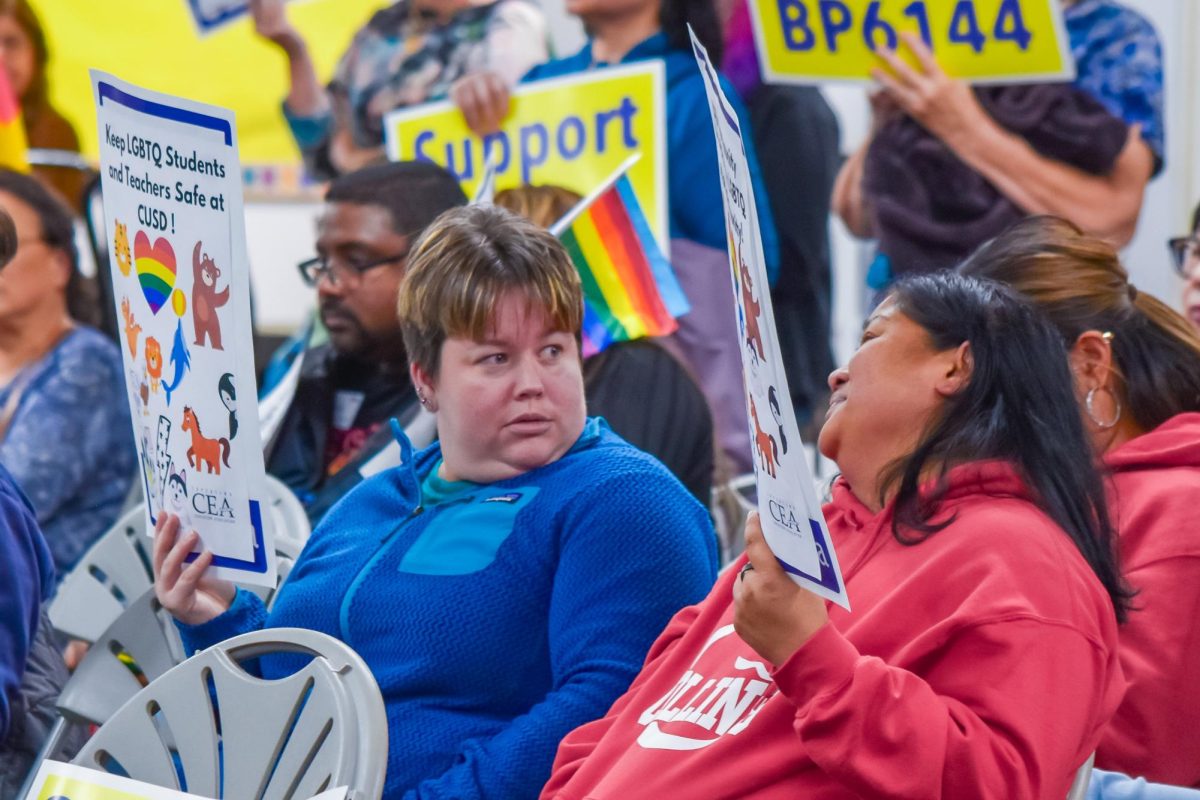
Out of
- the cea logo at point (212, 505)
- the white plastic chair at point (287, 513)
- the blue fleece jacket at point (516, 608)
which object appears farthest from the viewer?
the white plastic chair at point (287, 513)

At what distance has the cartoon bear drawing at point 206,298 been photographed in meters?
2.31

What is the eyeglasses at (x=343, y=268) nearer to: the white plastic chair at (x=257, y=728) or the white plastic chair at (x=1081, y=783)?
the white plastic chair at (x=257, y=728)

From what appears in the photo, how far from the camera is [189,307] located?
235cm

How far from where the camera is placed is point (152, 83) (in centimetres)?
648

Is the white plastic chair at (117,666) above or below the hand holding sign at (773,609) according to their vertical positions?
below

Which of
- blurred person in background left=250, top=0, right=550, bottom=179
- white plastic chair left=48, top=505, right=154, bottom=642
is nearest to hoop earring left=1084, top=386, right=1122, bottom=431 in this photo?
white plastic chair left=48, top=505, right=154, bottom=642

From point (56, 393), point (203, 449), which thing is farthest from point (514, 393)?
point (56, 393)

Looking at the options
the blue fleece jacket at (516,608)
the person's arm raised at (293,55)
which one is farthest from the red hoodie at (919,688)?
the person's arm raised at (293,55)

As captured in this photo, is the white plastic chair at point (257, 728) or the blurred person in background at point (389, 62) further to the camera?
the blurred person in background at point (389, 62)

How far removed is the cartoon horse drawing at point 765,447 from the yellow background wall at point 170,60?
15.6 feet

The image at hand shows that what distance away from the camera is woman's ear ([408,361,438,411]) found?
8.57 ft

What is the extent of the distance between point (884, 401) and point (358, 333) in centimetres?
196

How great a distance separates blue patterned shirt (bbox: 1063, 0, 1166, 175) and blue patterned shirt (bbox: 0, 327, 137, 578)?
2.42m

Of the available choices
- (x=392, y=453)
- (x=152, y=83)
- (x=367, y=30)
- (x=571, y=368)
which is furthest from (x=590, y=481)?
(x=152, y=83)
